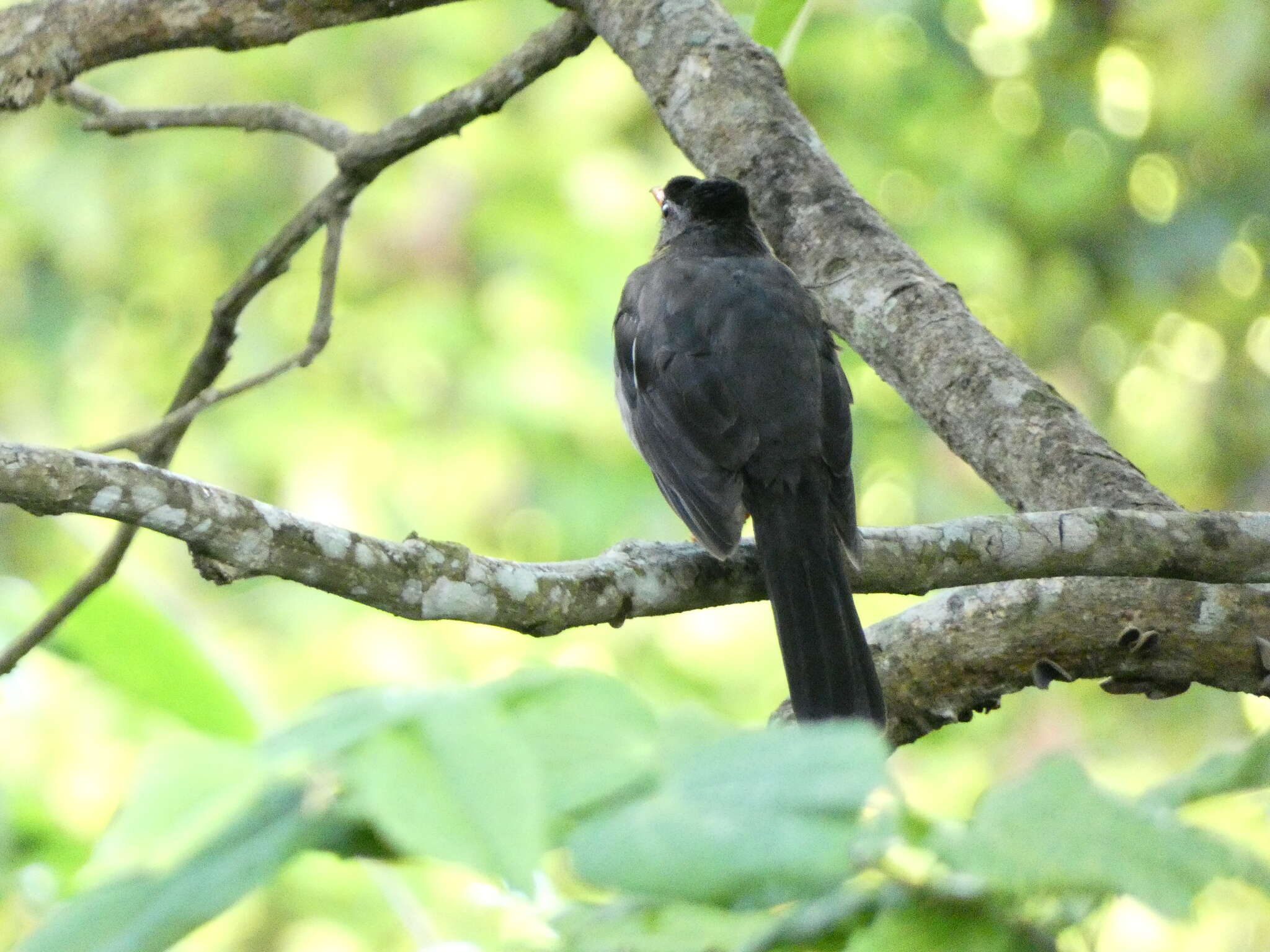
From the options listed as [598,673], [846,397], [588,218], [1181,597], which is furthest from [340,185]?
[588,218]

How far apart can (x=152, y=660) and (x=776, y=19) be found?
1.81 m

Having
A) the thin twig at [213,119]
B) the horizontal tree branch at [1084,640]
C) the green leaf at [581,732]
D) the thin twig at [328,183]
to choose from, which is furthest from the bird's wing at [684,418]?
the green leaf at [581,732]

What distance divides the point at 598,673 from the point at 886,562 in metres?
1.65

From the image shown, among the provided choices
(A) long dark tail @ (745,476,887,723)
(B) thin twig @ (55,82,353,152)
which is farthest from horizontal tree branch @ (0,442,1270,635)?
(B) thin twig @ (55,82,353,152)

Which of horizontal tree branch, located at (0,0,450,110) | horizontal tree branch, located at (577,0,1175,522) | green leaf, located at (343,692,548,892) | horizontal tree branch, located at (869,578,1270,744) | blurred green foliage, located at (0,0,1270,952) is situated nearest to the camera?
green leaf, located at (343,692,548,892)

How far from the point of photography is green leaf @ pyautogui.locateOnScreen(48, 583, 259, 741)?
6.47 ft

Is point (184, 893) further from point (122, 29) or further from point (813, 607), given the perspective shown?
point (122, 29)

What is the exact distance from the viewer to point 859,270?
2.87 metres

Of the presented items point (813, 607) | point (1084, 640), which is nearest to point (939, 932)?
point (1084, 640)

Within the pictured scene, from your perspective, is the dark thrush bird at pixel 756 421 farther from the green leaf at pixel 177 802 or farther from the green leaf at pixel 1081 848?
the green leaf at pixel 177 802

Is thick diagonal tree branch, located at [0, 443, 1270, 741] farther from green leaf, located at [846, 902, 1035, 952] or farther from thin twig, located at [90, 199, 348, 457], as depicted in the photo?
green leaf, located at [846, 902, 1035, 952]

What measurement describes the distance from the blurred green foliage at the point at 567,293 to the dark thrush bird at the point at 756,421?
9.09 feet

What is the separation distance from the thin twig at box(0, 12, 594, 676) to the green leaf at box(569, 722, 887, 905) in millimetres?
2135

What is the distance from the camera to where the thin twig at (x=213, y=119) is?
10.8 feet
